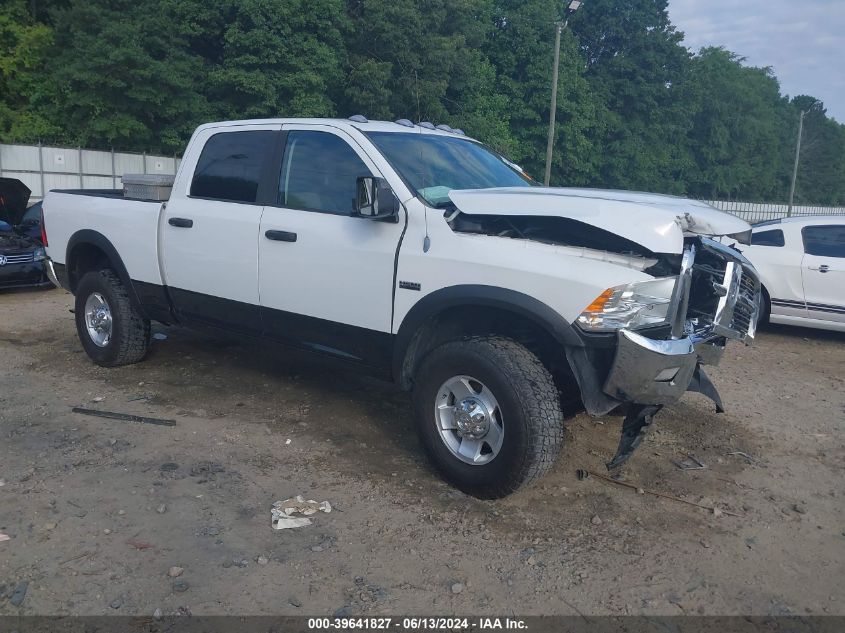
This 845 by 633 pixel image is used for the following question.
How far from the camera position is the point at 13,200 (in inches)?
436

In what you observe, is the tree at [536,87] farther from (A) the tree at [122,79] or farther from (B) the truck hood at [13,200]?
(B) the truck hood at [13,200]

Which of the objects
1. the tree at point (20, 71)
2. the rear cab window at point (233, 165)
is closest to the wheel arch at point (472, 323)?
the rear cab window at point (233, 165)

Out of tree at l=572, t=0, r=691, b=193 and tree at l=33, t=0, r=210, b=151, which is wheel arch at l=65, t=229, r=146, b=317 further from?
tree at l=572, t=0, r=691, b=193

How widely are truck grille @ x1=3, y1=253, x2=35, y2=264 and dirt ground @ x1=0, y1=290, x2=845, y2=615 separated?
15.8 feet

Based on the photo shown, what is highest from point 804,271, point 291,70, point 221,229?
point 291,70

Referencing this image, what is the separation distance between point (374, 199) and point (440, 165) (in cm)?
85

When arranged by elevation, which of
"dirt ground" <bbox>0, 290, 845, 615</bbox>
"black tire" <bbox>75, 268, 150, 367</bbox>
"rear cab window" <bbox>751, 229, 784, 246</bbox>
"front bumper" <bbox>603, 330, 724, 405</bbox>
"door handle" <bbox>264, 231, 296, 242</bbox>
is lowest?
"dirt ground" <bbox>0, 290, 845, 615</bbox>

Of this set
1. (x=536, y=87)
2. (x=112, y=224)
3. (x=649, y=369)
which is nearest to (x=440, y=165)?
(x=649, y=369)

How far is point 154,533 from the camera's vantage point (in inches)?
148

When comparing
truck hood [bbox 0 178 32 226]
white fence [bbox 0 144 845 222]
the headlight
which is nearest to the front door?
the headlight

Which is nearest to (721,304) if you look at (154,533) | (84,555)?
(154,533)

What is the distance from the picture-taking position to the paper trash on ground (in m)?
3.89

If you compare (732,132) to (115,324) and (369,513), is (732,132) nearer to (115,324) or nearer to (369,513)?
(115,324)

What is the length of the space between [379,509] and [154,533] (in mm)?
1163
